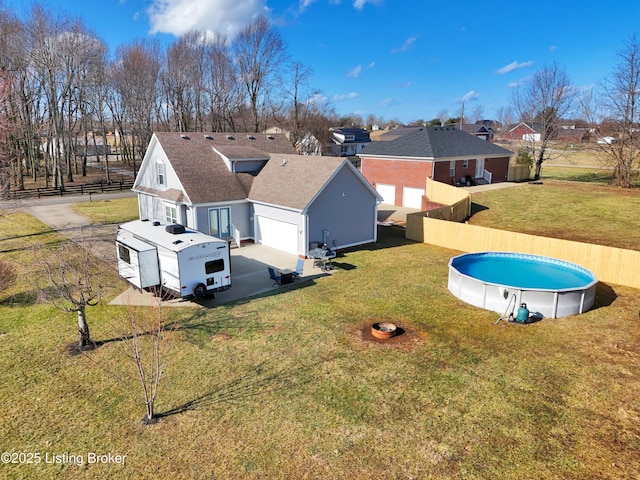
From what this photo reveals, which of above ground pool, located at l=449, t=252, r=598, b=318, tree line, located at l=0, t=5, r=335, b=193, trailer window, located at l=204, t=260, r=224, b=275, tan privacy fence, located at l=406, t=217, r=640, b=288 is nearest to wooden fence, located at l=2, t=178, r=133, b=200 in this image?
tree line, located at l=0, t=5, r=335, b=193

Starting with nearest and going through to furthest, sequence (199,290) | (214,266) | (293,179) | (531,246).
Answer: (199,290)
(214,266)
(531,246)
(293,179)

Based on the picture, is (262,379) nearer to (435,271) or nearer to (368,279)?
(368,279)

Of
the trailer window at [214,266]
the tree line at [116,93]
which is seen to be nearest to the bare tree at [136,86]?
the tree line at [116,93]

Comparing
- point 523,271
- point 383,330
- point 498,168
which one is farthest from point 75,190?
point 498,168

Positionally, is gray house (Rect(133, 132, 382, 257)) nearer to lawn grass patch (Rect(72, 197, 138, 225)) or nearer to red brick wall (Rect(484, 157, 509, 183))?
lawn grass patch (Rect(72, 197, 138, 225))

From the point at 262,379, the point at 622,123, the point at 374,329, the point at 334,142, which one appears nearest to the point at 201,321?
the point at 262,379

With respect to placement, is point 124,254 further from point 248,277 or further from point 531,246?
point 531,246
